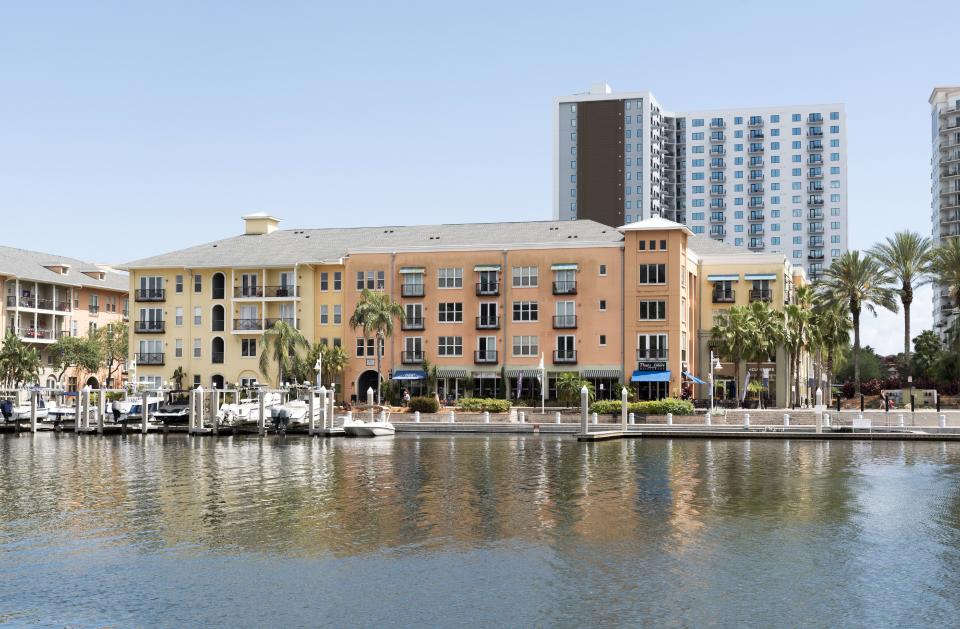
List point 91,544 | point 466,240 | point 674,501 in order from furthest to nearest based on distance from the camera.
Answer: point 466,240, point 674,501, point 91,544

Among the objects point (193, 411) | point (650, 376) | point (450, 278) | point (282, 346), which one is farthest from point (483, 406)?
point (282, 346)

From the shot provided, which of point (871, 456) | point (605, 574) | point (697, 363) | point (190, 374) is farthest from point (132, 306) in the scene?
point (605, 574)

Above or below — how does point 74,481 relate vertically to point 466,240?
below

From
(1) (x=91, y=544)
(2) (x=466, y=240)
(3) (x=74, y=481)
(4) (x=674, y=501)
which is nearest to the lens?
(1) (x=91, y=544)

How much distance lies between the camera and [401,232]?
101688mm

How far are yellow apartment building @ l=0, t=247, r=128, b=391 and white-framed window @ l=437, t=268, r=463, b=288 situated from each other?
40.7 metres

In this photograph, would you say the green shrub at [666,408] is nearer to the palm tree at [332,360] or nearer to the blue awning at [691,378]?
the blue awning at [691,378]

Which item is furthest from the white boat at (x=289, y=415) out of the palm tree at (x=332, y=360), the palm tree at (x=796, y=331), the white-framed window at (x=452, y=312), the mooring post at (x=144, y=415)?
the palm tree at (x=796, y=331)

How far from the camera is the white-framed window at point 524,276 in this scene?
92250 mm

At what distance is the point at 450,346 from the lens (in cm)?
9369

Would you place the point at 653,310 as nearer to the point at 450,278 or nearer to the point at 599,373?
the point at 599,373

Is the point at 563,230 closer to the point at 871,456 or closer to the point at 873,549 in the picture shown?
the point at 871,456

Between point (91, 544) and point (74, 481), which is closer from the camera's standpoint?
point (91, 544)

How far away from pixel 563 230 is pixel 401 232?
15178 mm
